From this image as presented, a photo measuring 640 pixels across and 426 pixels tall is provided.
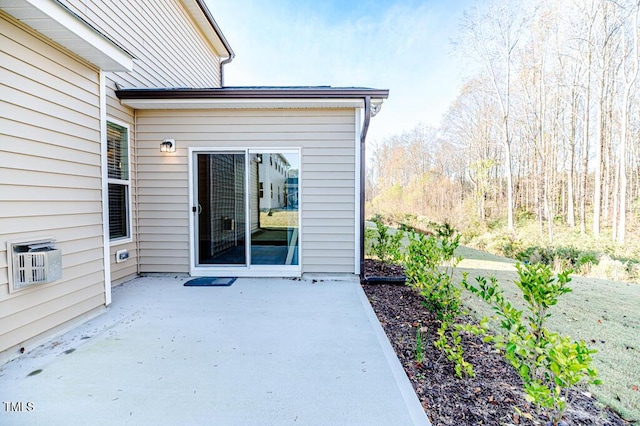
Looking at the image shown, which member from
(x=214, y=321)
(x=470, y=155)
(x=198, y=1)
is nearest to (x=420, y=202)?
(x=470, y=155)

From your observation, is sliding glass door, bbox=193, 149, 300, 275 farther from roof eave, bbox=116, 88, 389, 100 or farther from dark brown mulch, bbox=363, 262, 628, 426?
dark brown mulch, bbox=363, 262, 628, 426

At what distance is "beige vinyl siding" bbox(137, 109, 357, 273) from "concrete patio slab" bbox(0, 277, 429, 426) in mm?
1262

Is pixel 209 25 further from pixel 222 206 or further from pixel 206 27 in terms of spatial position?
pixel 222 206

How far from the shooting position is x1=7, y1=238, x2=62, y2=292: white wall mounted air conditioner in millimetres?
2240

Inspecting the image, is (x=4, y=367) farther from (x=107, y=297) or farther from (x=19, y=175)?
(x=19, y=175)

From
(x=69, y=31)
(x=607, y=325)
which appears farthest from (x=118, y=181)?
(x=607, y=325)

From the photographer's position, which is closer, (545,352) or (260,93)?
(545,352)

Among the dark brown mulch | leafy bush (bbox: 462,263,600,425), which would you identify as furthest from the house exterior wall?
leafy bush (bbox: 462,263,600,425)

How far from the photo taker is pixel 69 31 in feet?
7.91

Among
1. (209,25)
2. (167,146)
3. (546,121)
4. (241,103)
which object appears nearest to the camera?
(241,103)

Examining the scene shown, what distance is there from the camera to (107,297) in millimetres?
3191

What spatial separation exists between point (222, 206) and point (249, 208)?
17.5 inches

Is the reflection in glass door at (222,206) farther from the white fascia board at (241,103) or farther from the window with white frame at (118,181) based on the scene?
the window with white frame at (118,181)

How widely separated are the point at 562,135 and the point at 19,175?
623 inches
